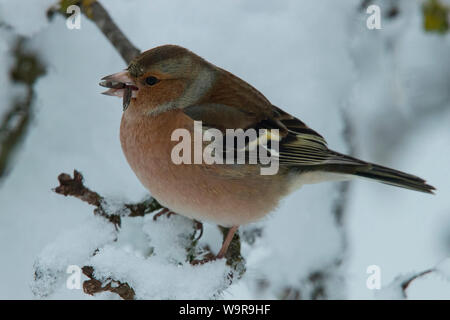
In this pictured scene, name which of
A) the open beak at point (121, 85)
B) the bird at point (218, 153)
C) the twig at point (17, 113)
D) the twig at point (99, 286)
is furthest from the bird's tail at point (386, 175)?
the twig at point (17, 113)

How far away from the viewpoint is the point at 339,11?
Result: 319 centimetres

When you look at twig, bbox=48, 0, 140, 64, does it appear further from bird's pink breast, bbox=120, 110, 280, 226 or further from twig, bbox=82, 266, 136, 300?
twig, bbox=82, 266, 136, 300

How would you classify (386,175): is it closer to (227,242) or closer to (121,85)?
(227,242)

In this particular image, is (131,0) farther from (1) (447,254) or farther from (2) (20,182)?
(1) (447,254)

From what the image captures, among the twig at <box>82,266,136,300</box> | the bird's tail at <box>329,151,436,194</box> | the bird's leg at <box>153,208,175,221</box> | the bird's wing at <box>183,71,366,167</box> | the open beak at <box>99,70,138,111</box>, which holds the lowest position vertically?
the twig at <box>82,266,136,300</box>

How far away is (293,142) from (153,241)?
0.74m

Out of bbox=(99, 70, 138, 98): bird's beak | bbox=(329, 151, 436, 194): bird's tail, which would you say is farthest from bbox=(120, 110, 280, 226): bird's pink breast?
bbox=(329, 151, 436, 194): bird's tail

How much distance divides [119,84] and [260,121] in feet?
2.02

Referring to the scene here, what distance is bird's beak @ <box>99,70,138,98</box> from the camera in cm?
238

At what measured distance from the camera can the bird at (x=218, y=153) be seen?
238 centimetres

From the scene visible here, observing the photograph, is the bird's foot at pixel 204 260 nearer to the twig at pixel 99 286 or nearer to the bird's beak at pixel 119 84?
the twig at pixel 99 286

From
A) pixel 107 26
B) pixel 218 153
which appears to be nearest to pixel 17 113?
pixel 107 26
